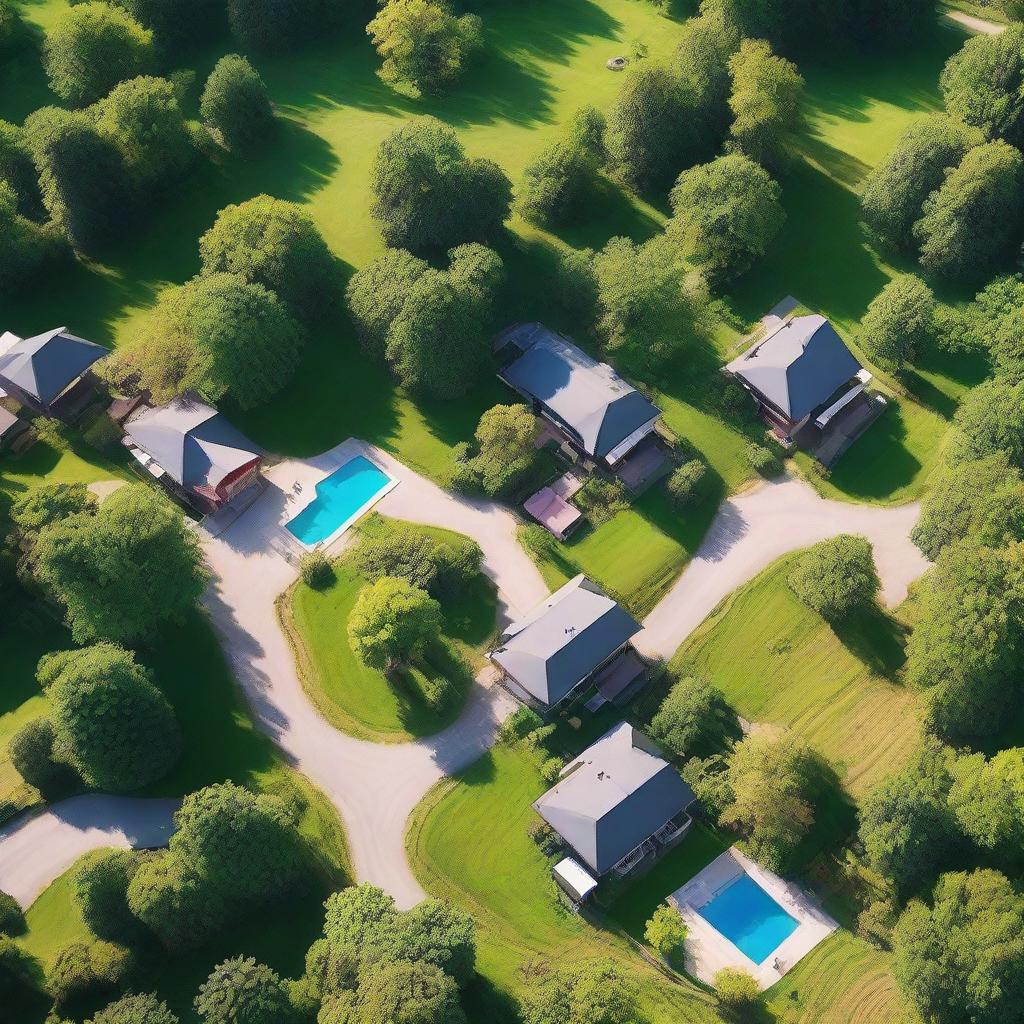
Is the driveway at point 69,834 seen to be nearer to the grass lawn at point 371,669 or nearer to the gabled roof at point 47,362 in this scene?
the grass lawn at point 371,669

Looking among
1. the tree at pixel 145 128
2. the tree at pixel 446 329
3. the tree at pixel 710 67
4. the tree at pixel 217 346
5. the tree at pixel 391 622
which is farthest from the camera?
the tree at pixel 710 67

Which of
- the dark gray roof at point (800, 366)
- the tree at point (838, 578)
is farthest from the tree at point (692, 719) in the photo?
the dark gray roof at point (800, 366)

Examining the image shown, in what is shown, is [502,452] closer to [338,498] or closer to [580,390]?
[580,390]

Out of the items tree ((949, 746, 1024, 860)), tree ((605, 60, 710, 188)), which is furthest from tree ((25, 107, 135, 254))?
tree ((949, 746, 1024, 860))

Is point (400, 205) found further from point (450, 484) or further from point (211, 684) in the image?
point (211, 684)

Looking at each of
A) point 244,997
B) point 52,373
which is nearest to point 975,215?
point 52,373
